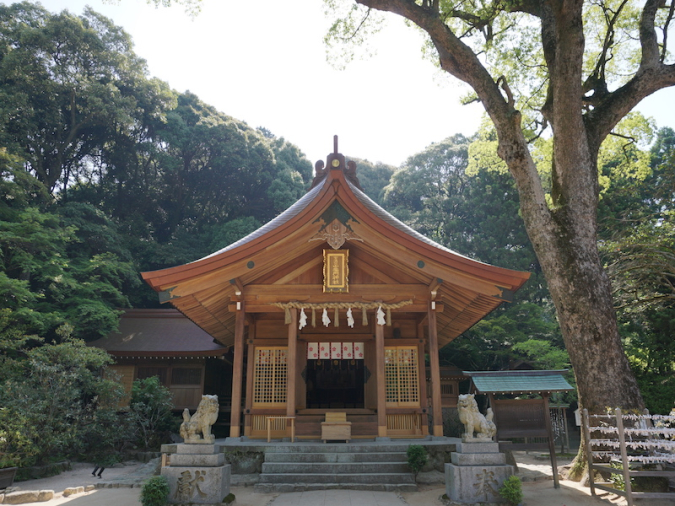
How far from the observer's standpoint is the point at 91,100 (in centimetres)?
2361

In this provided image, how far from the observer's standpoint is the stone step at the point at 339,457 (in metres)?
8.75

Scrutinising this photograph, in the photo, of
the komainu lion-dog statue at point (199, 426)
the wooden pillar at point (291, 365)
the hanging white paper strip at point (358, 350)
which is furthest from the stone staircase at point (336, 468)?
the hanging white paper strip at point (358, 350)

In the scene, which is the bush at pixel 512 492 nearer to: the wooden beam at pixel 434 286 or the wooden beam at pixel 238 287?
the wooden beam at pixel 434 286

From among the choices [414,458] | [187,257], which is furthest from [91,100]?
[414,458]

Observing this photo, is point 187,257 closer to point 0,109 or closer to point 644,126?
point 0,109

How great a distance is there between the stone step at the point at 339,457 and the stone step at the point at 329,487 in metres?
0.63

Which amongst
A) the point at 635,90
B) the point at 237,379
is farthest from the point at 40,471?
the point at 635,90

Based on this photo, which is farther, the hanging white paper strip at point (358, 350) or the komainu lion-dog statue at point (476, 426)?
the hanging white paper strip at point (358, 350)

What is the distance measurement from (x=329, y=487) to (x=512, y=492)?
3104mm

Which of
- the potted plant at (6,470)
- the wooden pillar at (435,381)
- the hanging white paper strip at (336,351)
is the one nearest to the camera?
the potted plant at (6,470)

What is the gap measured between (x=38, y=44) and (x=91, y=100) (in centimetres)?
317

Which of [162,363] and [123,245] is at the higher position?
[123,245]

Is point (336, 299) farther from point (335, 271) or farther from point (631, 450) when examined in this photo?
point (631, 450)

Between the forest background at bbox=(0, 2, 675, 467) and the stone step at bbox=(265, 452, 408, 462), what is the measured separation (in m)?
6.21
